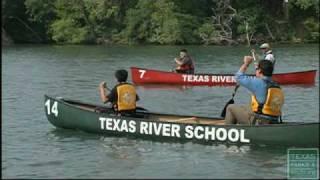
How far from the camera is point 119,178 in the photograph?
1091 centimetres

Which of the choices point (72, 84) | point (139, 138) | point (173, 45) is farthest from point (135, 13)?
point (139, 138)

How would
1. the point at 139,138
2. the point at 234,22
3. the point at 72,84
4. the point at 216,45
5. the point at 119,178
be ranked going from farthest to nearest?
the point at 234,22 < the point at 216,45 < the point at 72,84 < the point at 139,138 < the point at 119,178

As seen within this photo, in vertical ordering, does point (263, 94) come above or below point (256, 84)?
below

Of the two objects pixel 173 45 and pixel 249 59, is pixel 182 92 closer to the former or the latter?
pixel 249 59

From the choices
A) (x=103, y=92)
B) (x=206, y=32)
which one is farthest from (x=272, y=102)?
(x=206, y=32)

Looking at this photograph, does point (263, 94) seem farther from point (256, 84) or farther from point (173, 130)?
point (173, 130)

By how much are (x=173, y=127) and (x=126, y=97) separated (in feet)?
4.06

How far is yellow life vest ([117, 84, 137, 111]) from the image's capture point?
13.7 metres

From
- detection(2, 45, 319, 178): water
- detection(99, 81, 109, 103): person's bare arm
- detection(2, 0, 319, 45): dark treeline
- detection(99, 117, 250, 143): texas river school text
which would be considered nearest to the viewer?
detection(2, 45, 319, 178): water

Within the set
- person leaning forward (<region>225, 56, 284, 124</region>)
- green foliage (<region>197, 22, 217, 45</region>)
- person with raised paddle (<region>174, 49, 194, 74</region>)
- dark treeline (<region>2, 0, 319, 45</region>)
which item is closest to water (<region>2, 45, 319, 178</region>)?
person leaning forward (<region>225, 56, 284, 124</region>)

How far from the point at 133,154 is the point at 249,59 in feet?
8.85

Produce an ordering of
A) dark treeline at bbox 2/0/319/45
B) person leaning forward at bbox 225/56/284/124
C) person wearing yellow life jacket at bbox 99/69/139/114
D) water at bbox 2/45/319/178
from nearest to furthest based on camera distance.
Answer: water at bbox 2/45/319/178 → person leaning forward at bbox 225/56/284/124 → person wearing yellow life jacket at bbox 99/69/139/114 → dark treeline at bbox 2/0/319/45

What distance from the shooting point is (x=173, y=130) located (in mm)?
13227

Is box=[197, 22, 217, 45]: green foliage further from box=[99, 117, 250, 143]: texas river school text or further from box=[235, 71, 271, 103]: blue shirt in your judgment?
box=[235, 71, 271, 103]: blue shirt
